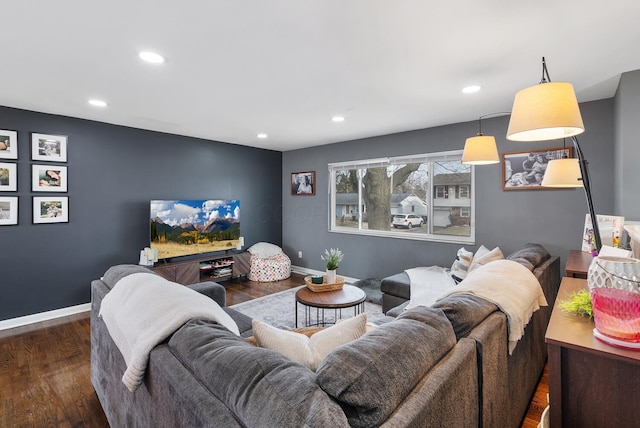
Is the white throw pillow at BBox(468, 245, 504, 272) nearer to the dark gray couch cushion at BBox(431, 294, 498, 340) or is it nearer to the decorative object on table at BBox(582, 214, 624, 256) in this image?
the decorative object on table at BBox(582, 214, 624, 256)

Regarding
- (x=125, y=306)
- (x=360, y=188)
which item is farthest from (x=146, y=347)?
(x=360, y=188)

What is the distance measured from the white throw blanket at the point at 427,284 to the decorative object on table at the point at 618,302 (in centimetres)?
181

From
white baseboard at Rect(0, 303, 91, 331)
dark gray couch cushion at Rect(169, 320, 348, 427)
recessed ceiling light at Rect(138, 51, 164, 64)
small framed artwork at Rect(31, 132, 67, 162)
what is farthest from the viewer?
small framed artwork at Rect(31, 132, 67, 162)

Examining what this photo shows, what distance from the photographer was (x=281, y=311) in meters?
3.87

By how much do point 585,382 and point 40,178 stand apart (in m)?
4.94

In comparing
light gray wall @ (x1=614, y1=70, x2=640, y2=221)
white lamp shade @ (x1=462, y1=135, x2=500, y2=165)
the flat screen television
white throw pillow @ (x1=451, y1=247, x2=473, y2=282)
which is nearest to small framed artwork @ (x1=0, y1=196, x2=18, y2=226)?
the flat screen television

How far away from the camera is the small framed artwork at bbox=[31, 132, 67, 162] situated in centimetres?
354

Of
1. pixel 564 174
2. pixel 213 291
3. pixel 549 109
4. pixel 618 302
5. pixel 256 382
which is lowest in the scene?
pixel 213 291

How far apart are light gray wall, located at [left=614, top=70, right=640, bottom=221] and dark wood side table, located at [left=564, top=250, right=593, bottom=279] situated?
442mm

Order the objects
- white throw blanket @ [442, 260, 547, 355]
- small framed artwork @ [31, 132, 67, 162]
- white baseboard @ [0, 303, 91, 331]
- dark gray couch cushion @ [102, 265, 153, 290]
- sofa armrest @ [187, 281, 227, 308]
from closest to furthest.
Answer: white throw blanket @ [442, 260, 547, 355], dark gray couch cushion @ [102, 265, 153, 290], sofa armrest @ [187, 281, 227, 308], white baseboard @ [0, 303, 91, 331], small framed artwork @ [31, 132, 67, 162]

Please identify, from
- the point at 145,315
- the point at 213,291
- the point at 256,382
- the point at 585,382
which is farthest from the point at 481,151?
Result: the point at 213,291

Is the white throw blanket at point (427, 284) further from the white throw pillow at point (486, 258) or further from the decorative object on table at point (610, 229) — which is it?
the decorative object on table at point (610, 229)

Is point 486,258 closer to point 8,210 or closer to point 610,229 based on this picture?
point 610,229

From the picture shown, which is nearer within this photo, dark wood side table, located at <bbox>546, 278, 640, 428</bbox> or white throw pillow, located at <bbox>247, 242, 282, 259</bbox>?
dark wood side table, located at <bbox>546, 278, 640, 428</bbox>
